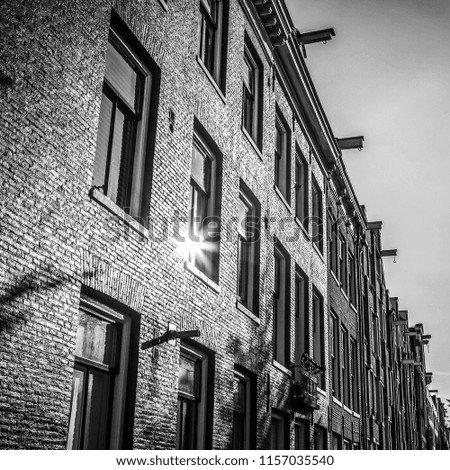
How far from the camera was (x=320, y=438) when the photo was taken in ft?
60.0

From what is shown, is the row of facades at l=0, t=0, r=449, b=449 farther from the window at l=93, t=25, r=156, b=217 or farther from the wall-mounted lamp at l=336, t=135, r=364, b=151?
the wall-mounted lamp at l=336, t=135, r=364, b=151

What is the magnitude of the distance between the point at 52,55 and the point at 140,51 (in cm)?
257

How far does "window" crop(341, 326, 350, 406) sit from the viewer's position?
Result: 71.8 ft

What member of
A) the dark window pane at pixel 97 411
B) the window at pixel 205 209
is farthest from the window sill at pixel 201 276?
the dark window pane at pixel 97 411

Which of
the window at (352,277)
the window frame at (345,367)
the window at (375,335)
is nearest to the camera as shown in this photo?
the window frame at (345,367)

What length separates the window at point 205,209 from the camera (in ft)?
36.4

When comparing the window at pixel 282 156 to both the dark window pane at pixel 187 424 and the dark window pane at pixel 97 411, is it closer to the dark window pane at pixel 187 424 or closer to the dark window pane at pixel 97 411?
the dark window pane at pixel 187 424

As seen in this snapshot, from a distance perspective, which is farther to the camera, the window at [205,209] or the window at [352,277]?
the window at [352,277]

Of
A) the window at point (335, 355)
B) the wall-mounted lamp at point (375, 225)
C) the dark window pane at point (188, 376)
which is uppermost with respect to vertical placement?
the wall-mounted lamp at point (375, 225)

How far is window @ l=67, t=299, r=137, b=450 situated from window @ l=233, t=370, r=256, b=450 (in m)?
4.21

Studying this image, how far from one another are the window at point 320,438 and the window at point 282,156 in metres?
6.48

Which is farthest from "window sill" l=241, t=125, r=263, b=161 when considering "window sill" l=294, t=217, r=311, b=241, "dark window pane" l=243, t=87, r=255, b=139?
"window sill" l=294, t=217, r=311, b=241

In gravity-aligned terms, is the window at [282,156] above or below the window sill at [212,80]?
above
